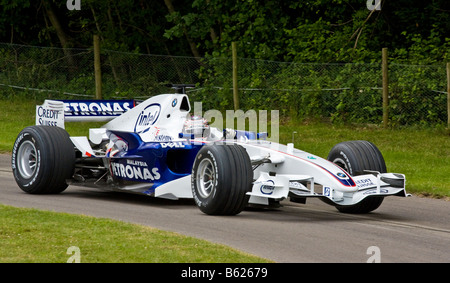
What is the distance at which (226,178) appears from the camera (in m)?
9.75

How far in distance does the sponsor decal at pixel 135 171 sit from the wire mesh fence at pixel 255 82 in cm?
763

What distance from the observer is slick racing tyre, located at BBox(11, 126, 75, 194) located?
11.7 m

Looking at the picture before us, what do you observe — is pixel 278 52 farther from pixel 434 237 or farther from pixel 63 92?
pixel 434 237

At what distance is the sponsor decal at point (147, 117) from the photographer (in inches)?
465

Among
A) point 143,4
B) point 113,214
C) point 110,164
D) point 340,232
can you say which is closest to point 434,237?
point 340,232

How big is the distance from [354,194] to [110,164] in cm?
357

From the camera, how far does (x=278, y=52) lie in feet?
78.8

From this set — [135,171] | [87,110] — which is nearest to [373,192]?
[135,171]

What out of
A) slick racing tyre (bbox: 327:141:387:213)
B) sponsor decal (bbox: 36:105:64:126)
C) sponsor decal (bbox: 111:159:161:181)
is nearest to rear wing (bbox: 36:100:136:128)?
sponsor decal (bbox: 36:105:64:126)

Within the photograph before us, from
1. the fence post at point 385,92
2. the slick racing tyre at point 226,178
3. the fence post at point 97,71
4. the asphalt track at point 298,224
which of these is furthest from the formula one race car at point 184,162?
the fence post at point 385,92

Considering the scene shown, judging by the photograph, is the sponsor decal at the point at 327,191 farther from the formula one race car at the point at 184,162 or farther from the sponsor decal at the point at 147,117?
the sponsor decal at the point at 147,117

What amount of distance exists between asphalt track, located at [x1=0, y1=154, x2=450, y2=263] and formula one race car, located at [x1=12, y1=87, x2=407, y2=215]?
246 millimetres

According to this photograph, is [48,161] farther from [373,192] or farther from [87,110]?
[373,192]

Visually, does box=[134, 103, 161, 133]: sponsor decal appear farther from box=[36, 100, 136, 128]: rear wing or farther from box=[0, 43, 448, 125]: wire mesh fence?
box=[0, 43, 448, 125]: wire mesh fence
